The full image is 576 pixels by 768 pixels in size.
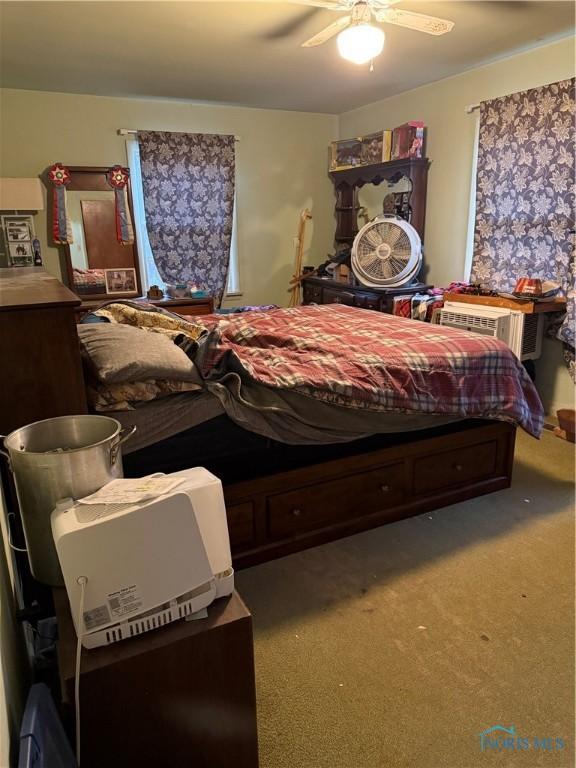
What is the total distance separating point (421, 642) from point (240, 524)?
0.75 meters

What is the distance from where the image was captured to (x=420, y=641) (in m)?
1.66

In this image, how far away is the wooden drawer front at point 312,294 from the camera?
481cm

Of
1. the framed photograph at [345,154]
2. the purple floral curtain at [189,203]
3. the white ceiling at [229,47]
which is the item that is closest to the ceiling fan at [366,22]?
the white ceiling at [229,47]

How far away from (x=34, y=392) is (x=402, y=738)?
1.36 m

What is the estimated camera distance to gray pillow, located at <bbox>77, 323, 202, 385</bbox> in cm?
168

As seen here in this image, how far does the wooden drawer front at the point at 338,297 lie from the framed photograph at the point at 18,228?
2.43m

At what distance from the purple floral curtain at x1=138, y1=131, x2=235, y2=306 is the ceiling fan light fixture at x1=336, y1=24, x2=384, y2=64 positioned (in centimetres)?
237

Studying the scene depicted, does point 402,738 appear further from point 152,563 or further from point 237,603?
point 152,563

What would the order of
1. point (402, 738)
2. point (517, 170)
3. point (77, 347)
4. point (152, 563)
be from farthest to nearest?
point (517, 170) < point (77, 347) < point (402, 738) < point (152, 563)

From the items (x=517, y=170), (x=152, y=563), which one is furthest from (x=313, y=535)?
(x=517, y=170)

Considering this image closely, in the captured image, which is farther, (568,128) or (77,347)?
(568,128)

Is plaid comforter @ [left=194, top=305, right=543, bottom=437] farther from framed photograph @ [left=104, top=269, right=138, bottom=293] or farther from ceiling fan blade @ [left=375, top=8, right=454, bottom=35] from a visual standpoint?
framed photograph @ [left=104, top=269, right=138, bottom=293]

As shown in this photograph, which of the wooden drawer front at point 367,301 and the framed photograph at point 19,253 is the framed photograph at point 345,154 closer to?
the wooden drawer front at point 367,301

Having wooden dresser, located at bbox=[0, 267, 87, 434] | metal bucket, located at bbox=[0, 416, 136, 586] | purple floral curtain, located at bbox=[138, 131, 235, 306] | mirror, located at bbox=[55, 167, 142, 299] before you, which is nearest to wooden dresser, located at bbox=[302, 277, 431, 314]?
purple floral curtain, located at bbox=[138, 131, 235, 306]
